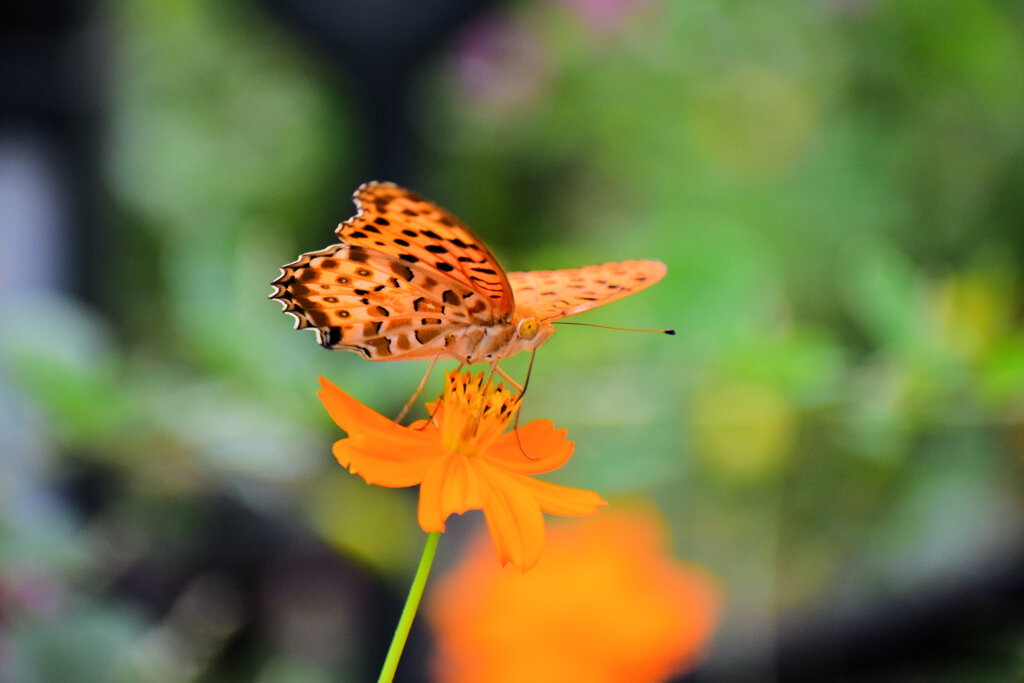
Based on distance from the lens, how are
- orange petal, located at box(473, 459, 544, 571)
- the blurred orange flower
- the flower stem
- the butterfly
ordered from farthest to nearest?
the blurred orange flower, the butterfly, orange petal, located at box(473, 459, 544, 571), the flower stem

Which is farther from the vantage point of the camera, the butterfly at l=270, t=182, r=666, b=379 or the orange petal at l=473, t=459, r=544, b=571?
the butterfly at l=270, t=182, r=666, b=379

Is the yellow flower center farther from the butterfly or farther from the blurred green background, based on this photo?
the blurred green background

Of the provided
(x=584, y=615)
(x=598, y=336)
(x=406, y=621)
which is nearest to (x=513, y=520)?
(x=406, y=621)

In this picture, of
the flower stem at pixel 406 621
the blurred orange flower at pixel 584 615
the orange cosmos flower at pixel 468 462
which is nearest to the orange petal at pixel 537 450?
the orange cosmos flower at pixel 468 462

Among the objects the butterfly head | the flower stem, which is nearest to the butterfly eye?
the butterfly head

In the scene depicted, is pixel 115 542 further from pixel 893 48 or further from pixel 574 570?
pixel 893 48

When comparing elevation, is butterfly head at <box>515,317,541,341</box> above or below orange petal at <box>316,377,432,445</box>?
above

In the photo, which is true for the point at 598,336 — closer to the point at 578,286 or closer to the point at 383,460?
the point at 578,286
